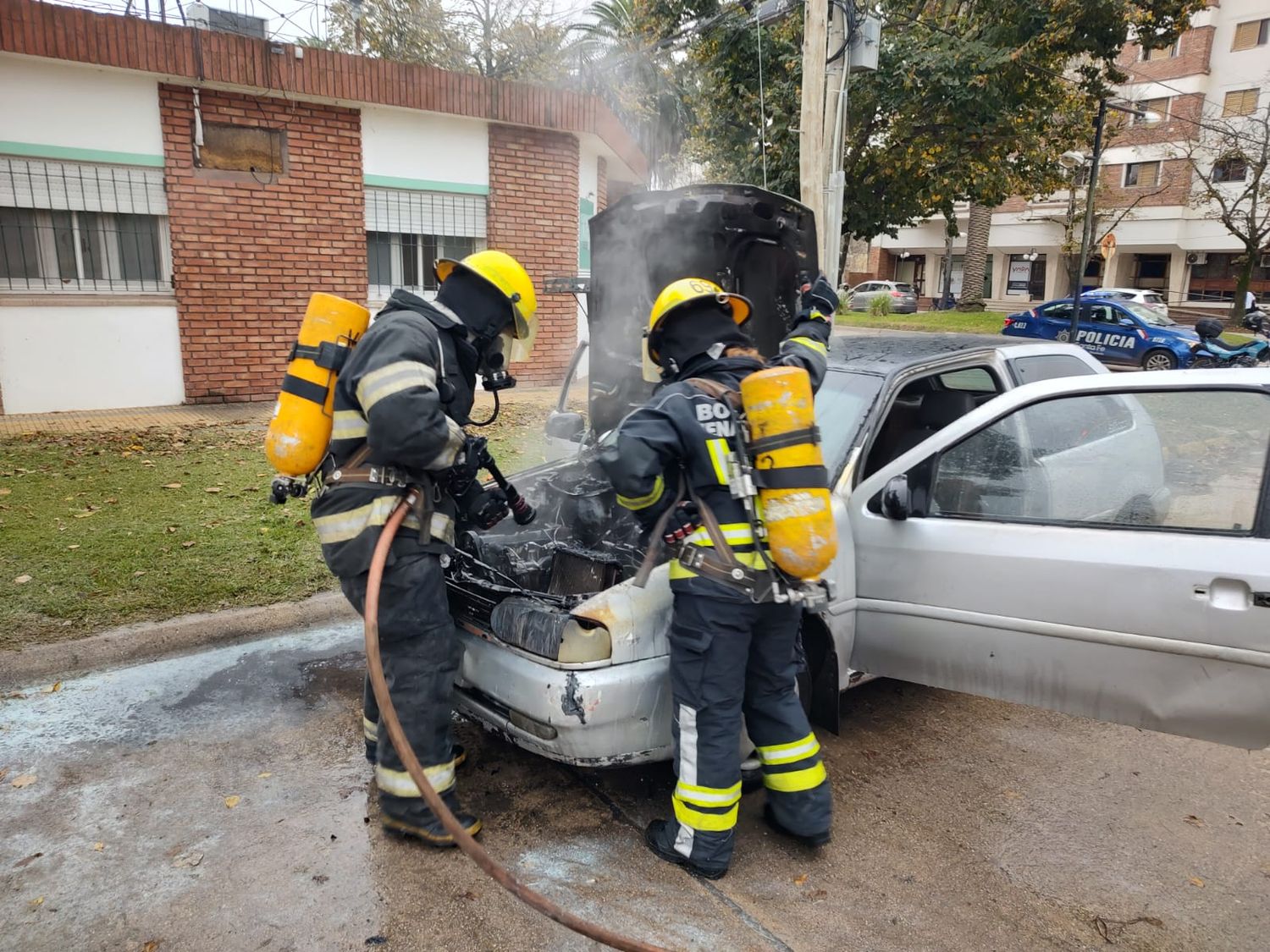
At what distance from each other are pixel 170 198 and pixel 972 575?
31.0ft

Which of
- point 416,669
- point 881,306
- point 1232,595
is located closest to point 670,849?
point 416,669

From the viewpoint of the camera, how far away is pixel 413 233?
10773 mm

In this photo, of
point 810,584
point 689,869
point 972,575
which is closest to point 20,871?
point 689,869

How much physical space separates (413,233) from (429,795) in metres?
9.52

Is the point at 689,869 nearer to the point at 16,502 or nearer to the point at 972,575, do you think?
the point at 972,575

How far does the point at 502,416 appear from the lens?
9766 mm

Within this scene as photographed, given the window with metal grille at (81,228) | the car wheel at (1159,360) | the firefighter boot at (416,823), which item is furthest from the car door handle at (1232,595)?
the car wheel at (1159,360)

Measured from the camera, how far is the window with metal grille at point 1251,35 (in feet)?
103

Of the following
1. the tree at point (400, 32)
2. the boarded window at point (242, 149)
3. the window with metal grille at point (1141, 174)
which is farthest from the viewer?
the window with metal grille at point (1141, 174)

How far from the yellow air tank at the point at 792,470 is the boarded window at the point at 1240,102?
3751 centimetres

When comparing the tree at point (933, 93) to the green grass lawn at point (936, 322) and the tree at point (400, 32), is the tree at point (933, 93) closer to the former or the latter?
the tree at point (400, 32)

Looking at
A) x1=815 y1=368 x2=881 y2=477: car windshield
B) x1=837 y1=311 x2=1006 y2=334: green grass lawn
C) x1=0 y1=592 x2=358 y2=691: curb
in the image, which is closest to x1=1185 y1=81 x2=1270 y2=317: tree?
x1=837 y1=311 x2=1006 y2=334: green grass lawn

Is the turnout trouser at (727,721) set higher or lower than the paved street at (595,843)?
higher

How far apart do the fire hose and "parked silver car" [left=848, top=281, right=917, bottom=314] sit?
92.6ft
